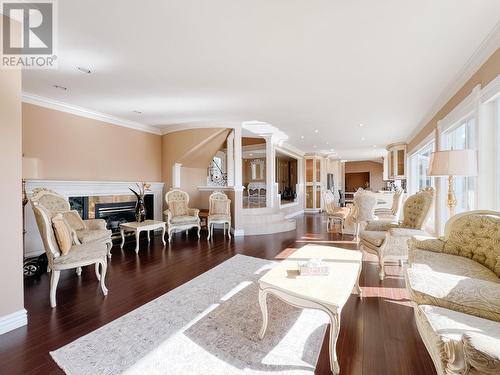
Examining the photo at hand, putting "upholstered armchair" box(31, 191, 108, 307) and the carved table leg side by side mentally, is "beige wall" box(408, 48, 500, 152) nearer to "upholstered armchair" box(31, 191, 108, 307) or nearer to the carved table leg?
the carved table leg

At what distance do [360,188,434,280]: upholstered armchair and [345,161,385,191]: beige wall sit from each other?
13.4m

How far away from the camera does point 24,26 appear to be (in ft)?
7.58

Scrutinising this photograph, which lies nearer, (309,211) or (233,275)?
(233,275)

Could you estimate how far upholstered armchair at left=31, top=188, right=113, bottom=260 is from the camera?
143 inches

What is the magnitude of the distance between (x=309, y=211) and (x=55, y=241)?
9974mm

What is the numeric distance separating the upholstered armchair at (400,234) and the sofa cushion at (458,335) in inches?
73.4

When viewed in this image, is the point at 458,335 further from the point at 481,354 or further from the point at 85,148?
the point at 85,148

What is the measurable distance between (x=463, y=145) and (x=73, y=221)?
19.7 feet

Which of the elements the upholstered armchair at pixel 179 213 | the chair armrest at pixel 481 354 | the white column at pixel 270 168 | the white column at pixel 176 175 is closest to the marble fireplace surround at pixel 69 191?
the white column at pixel 176 175

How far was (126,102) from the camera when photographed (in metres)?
4.39

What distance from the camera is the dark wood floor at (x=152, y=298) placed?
1.75m

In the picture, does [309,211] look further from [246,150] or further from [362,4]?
[362,4]

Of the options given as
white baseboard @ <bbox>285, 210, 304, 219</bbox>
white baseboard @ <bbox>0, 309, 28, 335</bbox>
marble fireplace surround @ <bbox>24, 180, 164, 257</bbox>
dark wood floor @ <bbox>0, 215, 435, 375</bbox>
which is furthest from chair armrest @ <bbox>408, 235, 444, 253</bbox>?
white baseboard @ <bbox>285, 210, 304, 219</bbox>

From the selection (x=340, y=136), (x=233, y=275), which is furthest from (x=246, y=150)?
(x=233, y=275)
